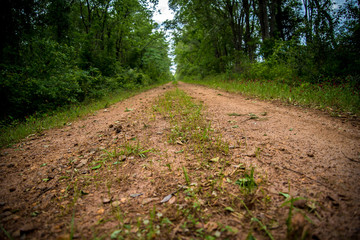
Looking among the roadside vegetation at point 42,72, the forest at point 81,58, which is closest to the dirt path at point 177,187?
the roadside vegetation at point 42,72

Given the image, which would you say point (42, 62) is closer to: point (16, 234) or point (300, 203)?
point (16, 234)

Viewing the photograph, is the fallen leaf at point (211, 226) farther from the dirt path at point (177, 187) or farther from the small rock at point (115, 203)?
the small rock at point (115, 203)

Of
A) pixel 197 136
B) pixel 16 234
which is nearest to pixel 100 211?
pixel 16 234

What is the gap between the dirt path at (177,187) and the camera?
1.12 metres

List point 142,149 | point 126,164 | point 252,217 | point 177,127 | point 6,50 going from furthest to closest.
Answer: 1. point 6,50
2. point 177,127
3. point 142,149
4. point 126,164
5. point 252,217

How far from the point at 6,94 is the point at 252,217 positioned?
7.42m

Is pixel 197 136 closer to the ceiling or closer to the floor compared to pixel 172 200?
closer to the ceiling

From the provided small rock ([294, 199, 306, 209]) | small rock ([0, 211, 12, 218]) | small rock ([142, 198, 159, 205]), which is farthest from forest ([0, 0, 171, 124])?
small rock ([294, 199, 306, 209])

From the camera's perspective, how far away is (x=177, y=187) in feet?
5.02

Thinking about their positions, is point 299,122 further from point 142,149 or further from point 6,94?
point 6,94

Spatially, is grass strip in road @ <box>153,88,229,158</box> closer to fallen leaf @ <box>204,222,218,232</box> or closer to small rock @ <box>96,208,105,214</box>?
fallen leaf @ <box>204,222,218,232</box>

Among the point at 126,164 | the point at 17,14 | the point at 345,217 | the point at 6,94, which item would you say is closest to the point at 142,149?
the point at 126,164

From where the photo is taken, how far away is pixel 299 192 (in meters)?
1.32

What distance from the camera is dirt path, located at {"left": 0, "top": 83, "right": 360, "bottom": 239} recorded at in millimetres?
1120
